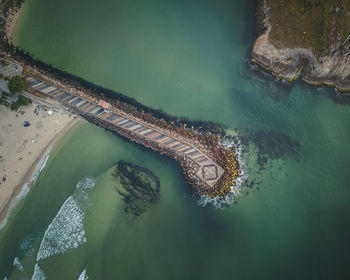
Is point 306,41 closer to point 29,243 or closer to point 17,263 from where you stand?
point 29,243

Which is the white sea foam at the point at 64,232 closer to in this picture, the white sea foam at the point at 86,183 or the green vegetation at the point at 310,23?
the white sea foam at the point at 86,183

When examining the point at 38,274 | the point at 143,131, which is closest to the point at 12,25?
the point at 143,131

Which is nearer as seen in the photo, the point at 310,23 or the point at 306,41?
the point at 310,23

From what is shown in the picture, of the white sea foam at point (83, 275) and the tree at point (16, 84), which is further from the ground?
the tree at point (16, 84)

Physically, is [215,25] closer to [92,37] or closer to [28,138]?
[92,37]

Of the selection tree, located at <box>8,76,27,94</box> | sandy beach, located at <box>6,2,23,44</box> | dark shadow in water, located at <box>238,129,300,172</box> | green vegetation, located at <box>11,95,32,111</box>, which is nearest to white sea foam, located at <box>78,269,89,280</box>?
green vegetation, located at <box>11,95,32,111</box>

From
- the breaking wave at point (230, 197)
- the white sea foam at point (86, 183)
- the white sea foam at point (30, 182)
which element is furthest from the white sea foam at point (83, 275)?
the breaking wave at point (230, 197)

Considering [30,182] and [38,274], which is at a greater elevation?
[30,182]
